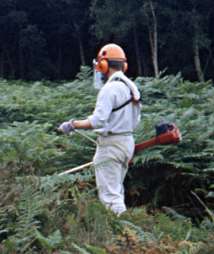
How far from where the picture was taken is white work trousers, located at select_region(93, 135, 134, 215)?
6.73 metres

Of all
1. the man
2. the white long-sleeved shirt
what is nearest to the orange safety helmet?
the man

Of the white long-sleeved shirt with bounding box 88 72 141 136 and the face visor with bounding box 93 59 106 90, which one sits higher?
the face visor with bounding box 93 59 106 90

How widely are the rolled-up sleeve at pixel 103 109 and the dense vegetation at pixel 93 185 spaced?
1.87 feet

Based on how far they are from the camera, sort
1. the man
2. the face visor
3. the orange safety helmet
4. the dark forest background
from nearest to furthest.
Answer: the man
the orange safety helmet
the face visor
the dark forest background

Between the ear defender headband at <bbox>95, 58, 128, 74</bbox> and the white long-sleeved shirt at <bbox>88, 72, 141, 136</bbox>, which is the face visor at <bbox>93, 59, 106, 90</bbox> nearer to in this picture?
the ear defender headband at <bbox>95, 58, 128, 74</bbox>

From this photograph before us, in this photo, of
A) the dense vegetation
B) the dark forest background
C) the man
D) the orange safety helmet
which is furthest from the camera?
the dark forest background

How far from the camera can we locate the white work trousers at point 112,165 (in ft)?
22.1

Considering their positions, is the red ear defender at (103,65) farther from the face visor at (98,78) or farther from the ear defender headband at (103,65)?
the face visor at (98,78)

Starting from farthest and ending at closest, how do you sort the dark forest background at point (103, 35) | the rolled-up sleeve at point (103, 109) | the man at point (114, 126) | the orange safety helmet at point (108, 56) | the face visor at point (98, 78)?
the dark forest background at point (103, 35) < the face visor at point (98, 78) < the orange safety helmet at point (108, 56) < the man at point (114, 126) < the rolled-up sleeve at point (103, 109)

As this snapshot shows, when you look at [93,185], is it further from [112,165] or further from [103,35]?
[103,35]

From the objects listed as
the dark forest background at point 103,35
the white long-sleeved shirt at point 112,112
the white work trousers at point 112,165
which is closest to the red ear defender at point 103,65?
the white long-sleeved shirt at point 112,112

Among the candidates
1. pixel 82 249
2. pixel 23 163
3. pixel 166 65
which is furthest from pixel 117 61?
pixel 166 65

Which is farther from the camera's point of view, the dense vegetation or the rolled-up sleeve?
the rolled-up sleeve

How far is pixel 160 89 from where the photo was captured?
14344mm
